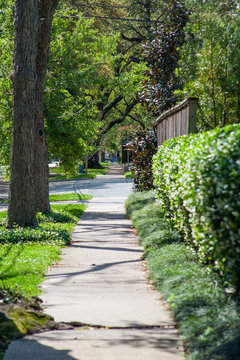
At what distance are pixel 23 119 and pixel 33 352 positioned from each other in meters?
7.66

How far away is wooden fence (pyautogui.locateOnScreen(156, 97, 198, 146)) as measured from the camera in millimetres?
9680

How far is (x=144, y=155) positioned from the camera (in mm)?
18016

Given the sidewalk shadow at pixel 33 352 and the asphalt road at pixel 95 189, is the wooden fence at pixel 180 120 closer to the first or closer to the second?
the sidewalk shadow at pixel 33 352

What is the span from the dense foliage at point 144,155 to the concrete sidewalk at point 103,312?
8141 millimetres

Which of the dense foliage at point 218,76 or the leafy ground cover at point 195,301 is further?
the dense foliage at point 218,76

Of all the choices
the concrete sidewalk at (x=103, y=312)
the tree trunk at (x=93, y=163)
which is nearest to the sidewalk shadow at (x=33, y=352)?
the concrete sidewalk at (x=103, y=312)

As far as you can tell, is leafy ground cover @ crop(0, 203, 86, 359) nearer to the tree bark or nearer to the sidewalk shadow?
the sidewalk shadow

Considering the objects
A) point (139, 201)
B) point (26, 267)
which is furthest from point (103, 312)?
point (139, 201)

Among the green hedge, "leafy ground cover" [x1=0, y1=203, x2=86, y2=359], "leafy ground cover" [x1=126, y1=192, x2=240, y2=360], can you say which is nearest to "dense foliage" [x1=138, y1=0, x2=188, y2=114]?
"leafy ground cover" [x1=0, y1=203, x2=86, y2=359]

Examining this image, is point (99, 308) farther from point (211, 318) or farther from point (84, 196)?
point (84, 196)

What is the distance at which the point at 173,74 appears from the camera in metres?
18.0

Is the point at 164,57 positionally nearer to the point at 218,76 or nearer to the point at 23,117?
the point at 218,76

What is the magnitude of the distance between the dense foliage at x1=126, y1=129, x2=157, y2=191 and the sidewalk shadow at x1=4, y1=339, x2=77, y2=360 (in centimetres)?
1334

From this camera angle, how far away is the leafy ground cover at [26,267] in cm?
505
